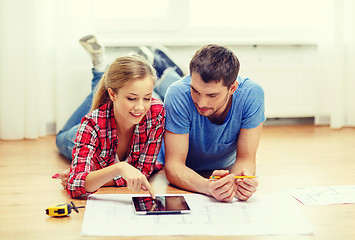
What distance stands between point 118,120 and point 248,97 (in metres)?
0.46

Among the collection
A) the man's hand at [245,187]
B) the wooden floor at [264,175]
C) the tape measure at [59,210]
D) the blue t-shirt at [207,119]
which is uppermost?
the blue t-shirt at [207,119]

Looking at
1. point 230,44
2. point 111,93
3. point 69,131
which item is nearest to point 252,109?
point 111,93

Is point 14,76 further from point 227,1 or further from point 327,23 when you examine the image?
point 327,23

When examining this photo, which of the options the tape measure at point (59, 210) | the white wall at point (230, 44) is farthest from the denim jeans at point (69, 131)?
the tape measure at point (59, 210)

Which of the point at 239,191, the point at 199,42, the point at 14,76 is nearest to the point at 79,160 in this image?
the point at 239,191

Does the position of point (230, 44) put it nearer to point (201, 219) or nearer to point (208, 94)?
point (208, 94)

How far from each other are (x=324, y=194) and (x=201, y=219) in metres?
0.56

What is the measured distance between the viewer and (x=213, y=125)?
1831mm

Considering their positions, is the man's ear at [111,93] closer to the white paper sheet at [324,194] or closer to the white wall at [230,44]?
the white paper sheet at [324,194]

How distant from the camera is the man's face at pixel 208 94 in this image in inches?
63.3

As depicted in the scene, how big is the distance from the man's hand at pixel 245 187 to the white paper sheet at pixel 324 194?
0.22 meters

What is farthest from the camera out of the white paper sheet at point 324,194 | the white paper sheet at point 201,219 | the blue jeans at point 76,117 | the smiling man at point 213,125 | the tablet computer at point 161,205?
the blue jeans at point 76,117

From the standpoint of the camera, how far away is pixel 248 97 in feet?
5.94

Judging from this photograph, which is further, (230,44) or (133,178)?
(230,44)
